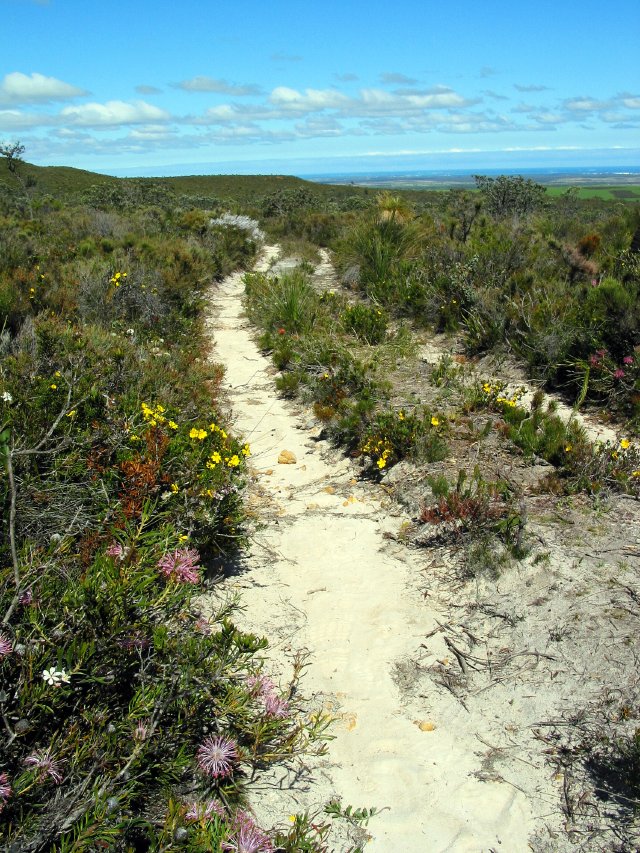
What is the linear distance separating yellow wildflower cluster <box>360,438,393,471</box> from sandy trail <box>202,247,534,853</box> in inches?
9.6

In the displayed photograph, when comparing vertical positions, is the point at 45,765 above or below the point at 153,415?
below

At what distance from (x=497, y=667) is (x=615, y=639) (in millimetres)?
646

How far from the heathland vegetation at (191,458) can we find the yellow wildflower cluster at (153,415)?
0.10ft

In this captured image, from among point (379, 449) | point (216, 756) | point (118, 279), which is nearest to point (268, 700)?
point (216, 756)

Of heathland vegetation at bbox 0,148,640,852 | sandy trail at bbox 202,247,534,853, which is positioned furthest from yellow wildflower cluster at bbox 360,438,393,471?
sandy trail at bbox 202,247,534,853

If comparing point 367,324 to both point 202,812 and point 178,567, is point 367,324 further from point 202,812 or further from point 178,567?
point 202,812

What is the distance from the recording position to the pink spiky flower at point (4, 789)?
1.89 m

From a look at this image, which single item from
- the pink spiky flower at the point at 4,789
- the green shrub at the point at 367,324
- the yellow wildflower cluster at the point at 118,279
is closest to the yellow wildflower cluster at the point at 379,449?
the green shrub at the point at 367,324

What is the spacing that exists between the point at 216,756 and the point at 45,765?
69cm

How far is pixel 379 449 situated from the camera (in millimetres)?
5555

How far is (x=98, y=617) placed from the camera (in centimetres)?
234

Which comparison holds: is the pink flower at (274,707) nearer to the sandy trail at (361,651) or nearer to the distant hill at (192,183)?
the sandy trail at (361,651)

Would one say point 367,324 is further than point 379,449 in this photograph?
Yes

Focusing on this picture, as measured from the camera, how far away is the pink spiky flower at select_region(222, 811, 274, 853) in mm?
2133
